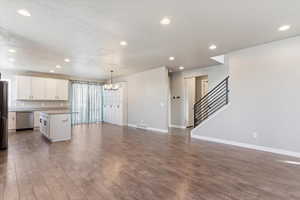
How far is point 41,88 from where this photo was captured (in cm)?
747

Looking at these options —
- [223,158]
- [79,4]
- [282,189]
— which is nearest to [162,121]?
[223,158]

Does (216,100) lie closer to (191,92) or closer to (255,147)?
(255,147)

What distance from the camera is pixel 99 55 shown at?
5.06 meters

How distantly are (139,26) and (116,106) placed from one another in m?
6.18

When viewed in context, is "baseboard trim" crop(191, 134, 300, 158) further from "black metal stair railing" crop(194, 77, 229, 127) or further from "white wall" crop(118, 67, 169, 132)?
"white wall" crop(118, 67, 169, 132)

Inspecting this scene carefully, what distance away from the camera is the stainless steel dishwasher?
268 inches

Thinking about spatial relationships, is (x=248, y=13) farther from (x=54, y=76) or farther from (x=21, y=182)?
(x=54, y=76)

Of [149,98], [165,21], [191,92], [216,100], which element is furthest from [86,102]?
[165,21]

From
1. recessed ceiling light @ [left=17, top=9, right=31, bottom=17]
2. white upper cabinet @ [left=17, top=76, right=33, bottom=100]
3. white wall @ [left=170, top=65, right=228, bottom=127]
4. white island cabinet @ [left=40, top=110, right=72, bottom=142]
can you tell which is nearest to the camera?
recessed ceiling light @ [left=17, top=9, right=31, bottom=17]

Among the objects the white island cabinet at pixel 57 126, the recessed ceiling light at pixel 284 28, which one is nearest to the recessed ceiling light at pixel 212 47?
the recessed ceiling light at pixel 284 28

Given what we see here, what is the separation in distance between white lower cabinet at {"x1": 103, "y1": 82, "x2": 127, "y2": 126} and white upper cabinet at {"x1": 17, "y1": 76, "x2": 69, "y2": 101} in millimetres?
2264

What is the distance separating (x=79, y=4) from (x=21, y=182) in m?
2.92

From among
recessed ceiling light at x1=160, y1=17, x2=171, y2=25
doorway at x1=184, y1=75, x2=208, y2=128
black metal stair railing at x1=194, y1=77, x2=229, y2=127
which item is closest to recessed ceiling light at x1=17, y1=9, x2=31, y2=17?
recessed ceiling light at x1=160, y1=17, x2=171, y2=25

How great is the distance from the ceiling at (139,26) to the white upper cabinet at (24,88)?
2.33 meters
